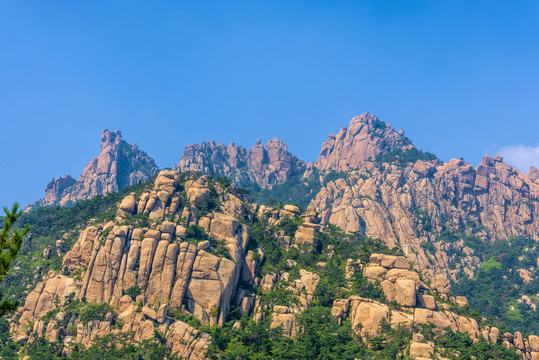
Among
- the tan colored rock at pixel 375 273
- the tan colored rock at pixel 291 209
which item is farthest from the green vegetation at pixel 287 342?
the tan colored rock at pixel 291 209

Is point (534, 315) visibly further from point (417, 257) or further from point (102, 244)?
point (102, 244)

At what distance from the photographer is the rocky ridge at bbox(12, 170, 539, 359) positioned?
6362 cm

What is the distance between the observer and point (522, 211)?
152 meters

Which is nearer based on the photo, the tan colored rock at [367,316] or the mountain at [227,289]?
the mountain at [227,289]

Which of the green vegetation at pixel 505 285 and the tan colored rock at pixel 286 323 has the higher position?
the green vegetation at pixel 505 285

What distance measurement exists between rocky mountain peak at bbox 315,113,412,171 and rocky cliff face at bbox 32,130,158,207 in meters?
72.9

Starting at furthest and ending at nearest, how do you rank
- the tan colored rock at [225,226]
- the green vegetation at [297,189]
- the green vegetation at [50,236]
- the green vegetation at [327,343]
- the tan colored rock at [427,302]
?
the green vegetation at [297,189] → the tan colored rock at [225,226] → the green vegetation at [50,236] → the tan colored rock at [427,302] → the green vegetation at [327,343]

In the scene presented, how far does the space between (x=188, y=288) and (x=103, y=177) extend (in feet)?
409

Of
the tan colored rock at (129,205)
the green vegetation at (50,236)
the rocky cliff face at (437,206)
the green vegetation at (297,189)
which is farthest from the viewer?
the green vegetation at (297,189)

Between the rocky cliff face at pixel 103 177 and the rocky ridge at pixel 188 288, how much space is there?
97.0m

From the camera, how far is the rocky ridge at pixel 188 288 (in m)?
63.6

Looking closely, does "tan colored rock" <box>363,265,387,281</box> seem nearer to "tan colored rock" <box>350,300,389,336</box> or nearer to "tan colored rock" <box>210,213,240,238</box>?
"tan colored rock" <box>350,300,389,336</box>

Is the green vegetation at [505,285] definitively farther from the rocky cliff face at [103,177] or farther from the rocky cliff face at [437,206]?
the rocky cliff face at [103,177]

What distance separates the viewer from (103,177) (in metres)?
180
